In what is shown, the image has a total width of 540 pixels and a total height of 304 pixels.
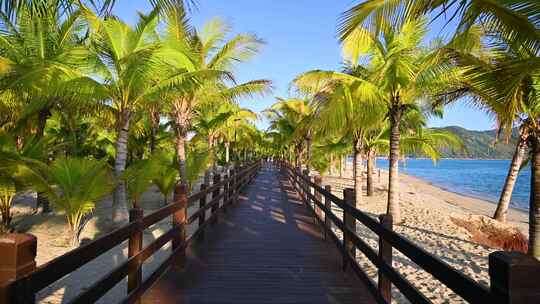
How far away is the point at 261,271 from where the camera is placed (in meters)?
4.54

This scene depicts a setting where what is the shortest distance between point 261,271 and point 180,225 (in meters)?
1.25

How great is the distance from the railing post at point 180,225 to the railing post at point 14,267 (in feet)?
8.70

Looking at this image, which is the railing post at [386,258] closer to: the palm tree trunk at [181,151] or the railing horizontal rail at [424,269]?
the railing horizontal rail at [424,269]

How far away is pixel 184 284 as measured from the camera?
13.1 ft

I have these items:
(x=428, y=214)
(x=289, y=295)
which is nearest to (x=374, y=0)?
(x=289, y=295)

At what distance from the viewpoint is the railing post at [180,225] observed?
4.43 metres

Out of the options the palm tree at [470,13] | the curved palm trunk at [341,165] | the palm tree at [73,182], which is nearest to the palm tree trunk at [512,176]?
the palm tree at [470,13]

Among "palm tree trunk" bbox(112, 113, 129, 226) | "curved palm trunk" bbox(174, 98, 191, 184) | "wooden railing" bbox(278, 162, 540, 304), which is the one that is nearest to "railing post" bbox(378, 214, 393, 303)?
"wooden railing" bbox(278, 162, 540, 304)

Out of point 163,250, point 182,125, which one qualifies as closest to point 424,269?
point 163,250

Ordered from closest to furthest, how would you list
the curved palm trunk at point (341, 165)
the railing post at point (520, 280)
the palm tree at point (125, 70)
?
the railing post at point (520, 280), the palm tree at point (125, 70), the curved palm trunk at point (341, 165)

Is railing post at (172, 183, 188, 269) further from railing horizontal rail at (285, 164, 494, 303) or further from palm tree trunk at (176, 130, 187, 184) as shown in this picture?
palm tree trunk at (176, 130, 187, 184)

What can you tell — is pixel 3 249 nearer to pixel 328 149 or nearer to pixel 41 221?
pixel 41 221

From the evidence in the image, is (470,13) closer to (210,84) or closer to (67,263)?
(67,263)

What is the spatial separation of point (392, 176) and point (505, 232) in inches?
205
